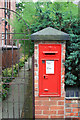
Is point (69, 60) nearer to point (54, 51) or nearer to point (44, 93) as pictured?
point (54, 51)

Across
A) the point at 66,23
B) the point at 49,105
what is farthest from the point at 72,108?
the point at 66,23

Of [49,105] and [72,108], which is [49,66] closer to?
[49,105]

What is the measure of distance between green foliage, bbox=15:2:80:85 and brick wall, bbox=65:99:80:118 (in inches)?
16.3

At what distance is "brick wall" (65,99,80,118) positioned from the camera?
11.0 feet

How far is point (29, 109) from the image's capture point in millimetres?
4184

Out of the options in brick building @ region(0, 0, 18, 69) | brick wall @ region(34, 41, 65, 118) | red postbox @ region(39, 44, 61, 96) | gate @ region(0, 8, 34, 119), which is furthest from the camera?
brick building @ region(0, 0, 18, 69)

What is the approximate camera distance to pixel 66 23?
11.7 ft

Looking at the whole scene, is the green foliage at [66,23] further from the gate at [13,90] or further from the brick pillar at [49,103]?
the gate at [13,90]

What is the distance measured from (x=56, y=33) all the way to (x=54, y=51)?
1.25 ft

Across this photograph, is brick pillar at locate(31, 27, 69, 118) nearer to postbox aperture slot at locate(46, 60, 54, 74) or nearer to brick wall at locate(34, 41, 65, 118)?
brick wall at locate(34, 41, 65, 118)

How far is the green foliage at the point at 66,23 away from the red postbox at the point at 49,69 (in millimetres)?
275

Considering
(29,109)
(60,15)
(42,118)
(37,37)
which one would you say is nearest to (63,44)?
(37,37)

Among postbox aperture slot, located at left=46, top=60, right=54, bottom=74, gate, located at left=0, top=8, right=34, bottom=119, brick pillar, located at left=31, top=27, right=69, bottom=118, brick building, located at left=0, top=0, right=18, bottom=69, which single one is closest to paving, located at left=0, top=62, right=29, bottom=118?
gate, located at left=0, top=8, right=34, bottom=119

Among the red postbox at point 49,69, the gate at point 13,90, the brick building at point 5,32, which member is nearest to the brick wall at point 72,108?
the red postbox at point 49,69
